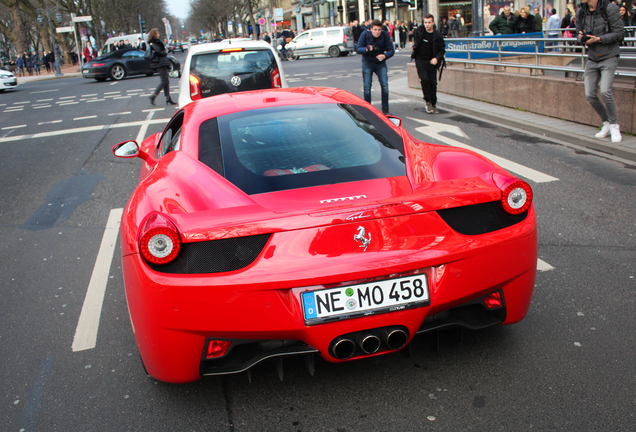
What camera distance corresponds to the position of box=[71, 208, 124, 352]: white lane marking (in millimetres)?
3402

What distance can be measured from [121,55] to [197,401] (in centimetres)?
2798

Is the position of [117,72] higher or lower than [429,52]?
higher

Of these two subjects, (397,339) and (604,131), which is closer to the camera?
(397,339)

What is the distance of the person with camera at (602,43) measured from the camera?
23.5 ft

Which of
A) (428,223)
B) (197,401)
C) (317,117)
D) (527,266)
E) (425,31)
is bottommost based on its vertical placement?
(197,401)

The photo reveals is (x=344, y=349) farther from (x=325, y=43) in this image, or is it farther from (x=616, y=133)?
(x=325, y=43)

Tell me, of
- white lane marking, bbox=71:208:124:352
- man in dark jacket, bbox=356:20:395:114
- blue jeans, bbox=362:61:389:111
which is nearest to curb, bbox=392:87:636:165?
blue jeans, bbox=362:61:389:111

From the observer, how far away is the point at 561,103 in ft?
32.1

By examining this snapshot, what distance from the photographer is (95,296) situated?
403cm

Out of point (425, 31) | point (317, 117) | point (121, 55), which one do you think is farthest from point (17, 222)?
point (121, 55)

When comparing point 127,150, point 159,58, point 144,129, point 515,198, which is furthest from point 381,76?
point 515,198

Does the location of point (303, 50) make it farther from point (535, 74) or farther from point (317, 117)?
point (317, 117)

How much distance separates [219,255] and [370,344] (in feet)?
2.39

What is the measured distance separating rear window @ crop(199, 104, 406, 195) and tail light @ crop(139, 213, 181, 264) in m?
0.52
